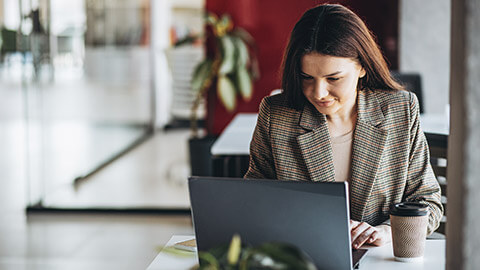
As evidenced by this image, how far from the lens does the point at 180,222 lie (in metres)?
5.49

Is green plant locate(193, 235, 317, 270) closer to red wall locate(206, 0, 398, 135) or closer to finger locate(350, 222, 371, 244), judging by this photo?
finger locate(350, 222, 371, 244)

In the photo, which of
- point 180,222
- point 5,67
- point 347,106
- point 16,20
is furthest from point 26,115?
point 347,106

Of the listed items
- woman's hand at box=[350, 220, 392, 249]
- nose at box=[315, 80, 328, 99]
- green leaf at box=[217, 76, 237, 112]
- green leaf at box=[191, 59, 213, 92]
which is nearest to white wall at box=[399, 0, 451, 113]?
green leaf at box=[217, 76, 237, 112]

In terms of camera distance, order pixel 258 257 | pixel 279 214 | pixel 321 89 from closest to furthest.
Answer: pixel 258 257 → pixel 279 214 → pixel 321 89

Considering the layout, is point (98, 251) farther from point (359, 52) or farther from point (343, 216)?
point (343, 216)

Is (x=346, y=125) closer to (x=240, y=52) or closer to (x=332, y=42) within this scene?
(x=332, y=42)

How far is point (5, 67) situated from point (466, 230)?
16.3 feet

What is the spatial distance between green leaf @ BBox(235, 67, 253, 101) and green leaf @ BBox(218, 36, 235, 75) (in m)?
0.09

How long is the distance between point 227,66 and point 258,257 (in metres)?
4.78

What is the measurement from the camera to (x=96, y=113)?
714 centimetres

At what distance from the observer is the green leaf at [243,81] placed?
5.98 meters

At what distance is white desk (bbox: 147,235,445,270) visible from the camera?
Answer: 69.1 inches

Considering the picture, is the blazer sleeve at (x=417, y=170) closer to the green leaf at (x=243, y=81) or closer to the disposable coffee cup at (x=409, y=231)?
the disposable coffee cup at (x=409, y=231)

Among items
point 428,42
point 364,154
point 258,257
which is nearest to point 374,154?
point 364,154
